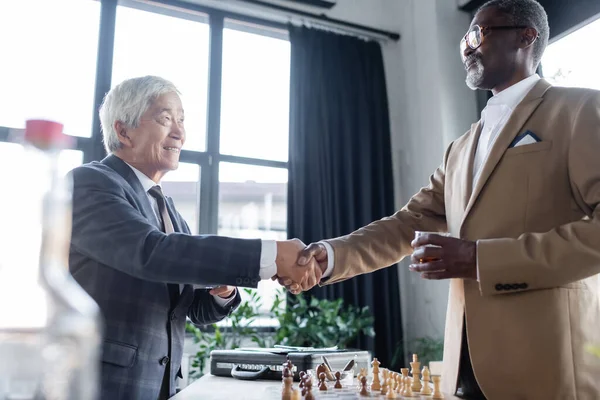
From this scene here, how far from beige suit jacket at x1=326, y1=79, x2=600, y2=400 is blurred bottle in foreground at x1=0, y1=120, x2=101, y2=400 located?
39.7 inches

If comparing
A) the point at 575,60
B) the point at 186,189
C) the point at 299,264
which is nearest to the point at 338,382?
the point at 299,264

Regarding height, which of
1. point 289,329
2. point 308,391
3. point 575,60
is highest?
point 575,60

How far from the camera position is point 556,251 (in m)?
1.24

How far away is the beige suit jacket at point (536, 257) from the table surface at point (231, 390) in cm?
18

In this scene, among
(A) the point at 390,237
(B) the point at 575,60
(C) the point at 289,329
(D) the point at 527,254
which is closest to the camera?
(D) the point at 527,254

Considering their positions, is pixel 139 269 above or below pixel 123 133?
below

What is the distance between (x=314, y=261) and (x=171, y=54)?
3577mm

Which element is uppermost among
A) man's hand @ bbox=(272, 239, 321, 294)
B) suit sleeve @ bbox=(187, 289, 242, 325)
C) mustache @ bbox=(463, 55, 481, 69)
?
mustache @ bbox=(463, 55, 481, 69)

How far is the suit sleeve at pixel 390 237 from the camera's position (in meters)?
1.87

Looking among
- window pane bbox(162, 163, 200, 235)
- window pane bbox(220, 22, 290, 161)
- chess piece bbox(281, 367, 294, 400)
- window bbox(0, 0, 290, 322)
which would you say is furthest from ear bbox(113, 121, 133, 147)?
window pane bbox(220, 22, 290, 161)

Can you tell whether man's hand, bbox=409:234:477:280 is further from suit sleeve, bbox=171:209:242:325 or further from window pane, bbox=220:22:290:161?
window pane, bbox=220:22:290:161

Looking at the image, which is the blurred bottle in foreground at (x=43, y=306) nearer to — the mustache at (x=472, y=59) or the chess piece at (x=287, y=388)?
the chess piece at (x=287, y=388)

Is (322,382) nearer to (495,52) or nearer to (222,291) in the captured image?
(222,291)

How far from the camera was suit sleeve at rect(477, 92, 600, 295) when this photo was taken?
4.07 feet
